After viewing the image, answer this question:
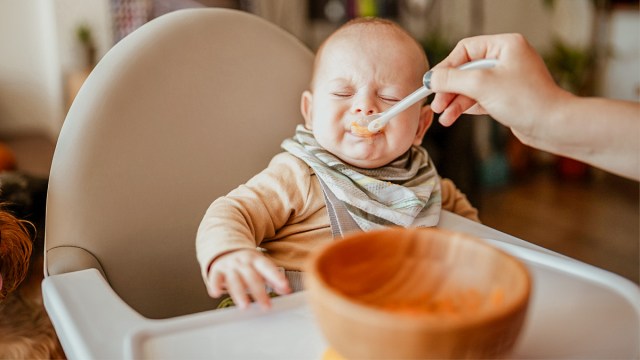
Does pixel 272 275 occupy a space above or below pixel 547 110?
below

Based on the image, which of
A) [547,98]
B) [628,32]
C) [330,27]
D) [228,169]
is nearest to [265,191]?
[228,169]

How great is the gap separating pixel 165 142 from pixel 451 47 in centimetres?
196

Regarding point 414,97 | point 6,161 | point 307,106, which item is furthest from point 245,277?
point 6,161

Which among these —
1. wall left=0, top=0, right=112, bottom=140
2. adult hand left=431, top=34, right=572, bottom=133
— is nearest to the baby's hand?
adult hand left=431, top=34, right=572, bottom=133

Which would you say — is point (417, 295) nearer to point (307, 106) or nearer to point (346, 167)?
point (346, 167)

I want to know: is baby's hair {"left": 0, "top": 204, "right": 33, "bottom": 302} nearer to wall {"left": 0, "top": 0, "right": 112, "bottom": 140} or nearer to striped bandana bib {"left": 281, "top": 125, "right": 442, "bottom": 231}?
striped bandana bib {"left": 281, "top": 125, "right": 442, "bottom": 231}

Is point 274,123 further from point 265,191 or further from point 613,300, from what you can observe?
point 613,300

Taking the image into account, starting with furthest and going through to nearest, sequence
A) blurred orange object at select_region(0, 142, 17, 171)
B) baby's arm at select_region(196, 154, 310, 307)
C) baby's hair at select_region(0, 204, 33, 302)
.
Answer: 1. blurred orange object at select_region(0, 142, 17, 171)
2. baby's hair at select_region(0, 204, 33, 302)
3. baby's arm at select_region(196, 154, 310, 307)

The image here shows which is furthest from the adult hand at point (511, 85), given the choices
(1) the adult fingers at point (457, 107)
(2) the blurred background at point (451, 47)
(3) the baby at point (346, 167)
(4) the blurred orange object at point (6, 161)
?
(2) the blurred background at point (451, 47)

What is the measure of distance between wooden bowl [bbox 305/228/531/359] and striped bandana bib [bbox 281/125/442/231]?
0.38m

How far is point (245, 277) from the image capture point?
0.65 m

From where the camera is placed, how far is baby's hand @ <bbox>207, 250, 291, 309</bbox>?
64 centimetres

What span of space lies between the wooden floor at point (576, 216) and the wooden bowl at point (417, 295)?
184 cm

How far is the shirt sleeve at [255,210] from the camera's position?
706mm
